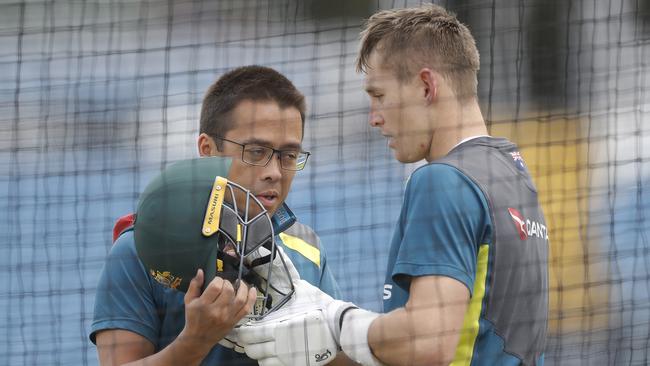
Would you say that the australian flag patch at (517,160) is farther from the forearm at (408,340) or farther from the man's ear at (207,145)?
the man's ear at (207,145)

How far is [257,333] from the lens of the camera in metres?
2.52

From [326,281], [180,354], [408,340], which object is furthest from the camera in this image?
[326,281]

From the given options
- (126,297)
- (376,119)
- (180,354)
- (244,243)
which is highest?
(376,119)

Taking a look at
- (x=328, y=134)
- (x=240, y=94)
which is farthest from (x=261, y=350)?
(x=328, y=134)

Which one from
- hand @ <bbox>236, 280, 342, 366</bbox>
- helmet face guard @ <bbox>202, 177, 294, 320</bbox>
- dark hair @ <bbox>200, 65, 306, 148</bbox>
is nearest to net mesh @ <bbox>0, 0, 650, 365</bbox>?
dark hair @ <bbox>200, 65, 306, 148</bbox>

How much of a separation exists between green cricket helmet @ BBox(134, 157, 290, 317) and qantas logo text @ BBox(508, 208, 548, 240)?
1.99 ft

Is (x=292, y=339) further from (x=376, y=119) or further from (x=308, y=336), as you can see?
(x=376, y=119)

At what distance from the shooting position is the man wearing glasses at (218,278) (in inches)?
98.9

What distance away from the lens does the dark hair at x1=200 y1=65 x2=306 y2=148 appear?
300 cm

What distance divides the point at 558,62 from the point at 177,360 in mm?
4450

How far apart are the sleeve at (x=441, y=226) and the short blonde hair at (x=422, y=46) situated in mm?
352

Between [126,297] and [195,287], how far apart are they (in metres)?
0.29

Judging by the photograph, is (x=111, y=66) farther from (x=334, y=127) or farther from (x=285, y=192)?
(x=285, y=192)

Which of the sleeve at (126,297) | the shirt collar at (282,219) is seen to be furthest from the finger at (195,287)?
the shirt collar at (282,219)
